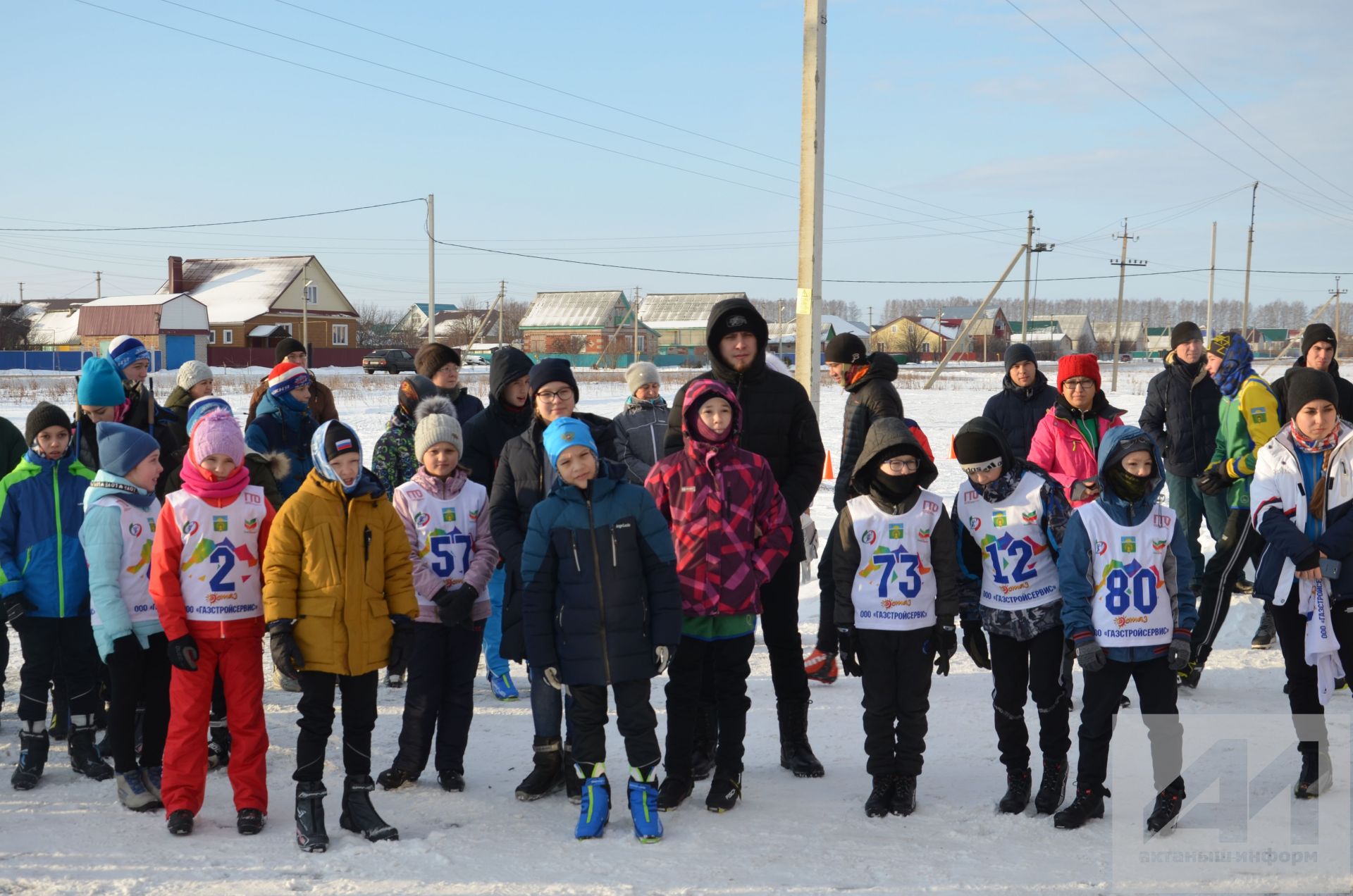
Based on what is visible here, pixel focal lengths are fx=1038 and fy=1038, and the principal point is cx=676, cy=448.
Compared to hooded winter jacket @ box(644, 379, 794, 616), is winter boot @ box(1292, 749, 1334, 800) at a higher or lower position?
lower

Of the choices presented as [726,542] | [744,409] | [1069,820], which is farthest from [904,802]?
[744,409]

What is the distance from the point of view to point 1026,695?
4340 millimetres

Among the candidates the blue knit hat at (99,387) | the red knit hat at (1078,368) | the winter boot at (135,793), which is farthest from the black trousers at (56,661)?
the red knit hat at (1078,368)

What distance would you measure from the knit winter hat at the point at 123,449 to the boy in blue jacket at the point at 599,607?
1761 millimetres

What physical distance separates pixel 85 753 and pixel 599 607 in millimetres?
2642

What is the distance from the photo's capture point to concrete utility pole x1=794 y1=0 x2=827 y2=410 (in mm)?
8516

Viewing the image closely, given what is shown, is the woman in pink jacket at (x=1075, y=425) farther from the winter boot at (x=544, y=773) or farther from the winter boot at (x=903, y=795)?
the winter boot at (x=544, y=773)

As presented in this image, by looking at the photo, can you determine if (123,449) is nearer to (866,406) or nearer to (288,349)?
(288,349)

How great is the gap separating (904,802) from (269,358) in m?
55.8

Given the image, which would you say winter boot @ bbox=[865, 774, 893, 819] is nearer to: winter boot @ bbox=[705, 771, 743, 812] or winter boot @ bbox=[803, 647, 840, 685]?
winter boot @ bbox=[705, 771, 743, 812]

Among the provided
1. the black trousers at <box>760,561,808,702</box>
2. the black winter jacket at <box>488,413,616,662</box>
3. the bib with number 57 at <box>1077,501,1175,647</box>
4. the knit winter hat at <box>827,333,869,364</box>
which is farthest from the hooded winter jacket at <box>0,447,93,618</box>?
the bib with number 57 at <box>1077,501,1175,647</box>

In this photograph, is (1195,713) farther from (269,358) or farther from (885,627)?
(269,358)

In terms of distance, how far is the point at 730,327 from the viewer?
16.0 ft

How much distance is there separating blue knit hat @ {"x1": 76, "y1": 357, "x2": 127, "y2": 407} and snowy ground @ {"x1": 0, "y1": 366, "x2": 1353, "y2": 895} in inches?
69.2
